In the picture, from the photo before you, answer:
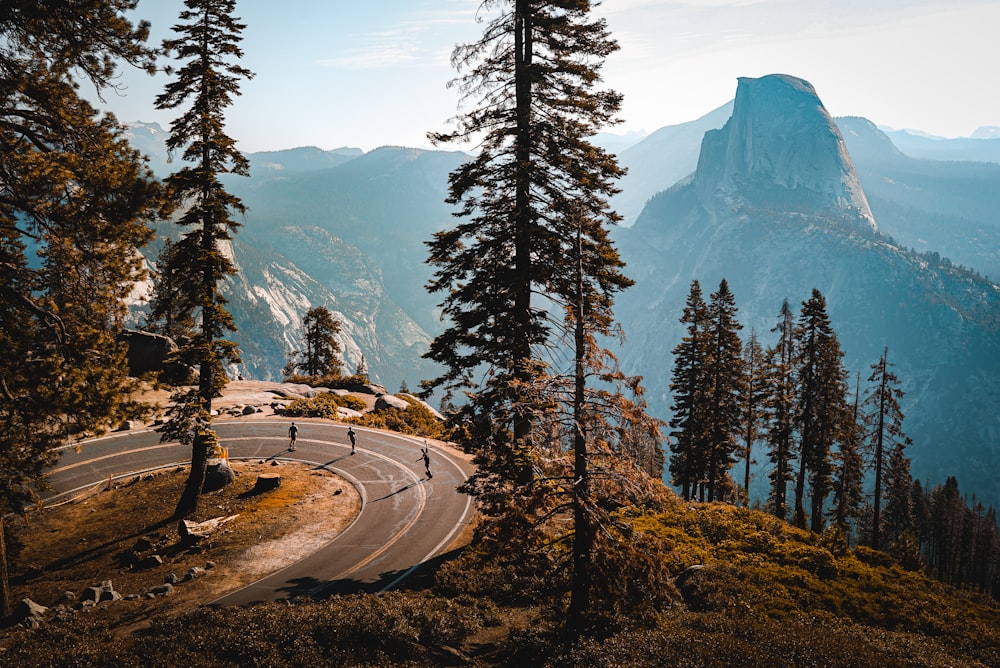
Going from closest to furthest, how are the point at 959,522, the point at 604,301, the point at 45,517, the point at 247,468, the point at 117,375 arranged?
the point at 117,375 → the point at 604,301 → the point at 45,517 → the point at 247,468 → the point at 959,522

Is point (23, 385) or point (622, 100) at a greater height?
point (622, 100)

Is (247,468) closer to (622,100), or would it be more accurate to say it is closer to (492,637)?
(492,637)

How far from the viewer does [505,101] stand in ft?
54.7

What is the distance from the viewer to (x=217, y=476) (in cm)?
2611

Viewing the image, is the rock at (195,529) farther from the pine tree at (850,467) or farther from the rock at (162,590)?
the pine tree at (850,467)

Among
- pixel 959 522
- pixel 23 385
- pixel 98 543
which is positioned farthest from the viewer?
pixel 959 522

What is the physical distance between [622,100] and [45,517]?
30.1 meters

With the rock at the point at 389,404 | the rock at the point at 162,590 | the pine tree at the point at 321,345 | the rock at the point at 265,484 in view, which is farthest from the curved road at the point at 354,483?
the pine tree at the point at 321,345

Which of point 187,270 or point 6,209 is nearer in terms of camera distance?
point 6,209

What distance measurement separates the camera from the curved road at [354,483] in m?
18.2

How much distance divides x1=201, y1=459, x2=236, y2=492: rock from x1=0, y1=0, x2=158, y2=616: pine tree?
1423 cm

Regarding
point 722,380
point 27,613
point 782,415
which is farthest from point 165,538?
point 782,415

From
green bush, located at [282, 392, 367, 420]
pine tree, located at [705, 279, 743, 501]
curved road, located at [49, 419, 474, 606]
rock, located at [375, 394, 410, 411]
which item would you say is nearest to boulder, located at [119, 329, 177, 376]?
A: curved road, located at [49, 419, 474, 606]

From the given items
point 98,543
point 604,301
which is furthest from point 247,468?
point 604,301
